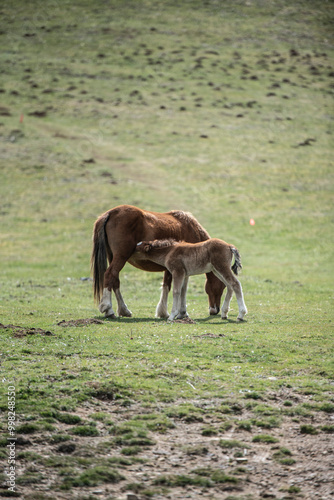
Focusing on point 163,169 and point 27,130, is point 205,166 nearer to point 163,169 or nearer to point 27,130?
point 163,169

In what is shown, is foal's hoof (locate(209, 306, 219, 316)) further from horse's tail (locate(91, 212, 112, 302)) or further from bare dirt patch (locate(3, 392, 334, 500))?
bare dirt patch (locate(3, 392, 334, 500))

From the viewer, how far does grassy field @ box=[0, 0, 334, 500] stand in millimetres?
6578

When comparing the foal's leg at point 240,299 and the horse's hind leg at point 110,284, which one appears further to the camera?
the horse's hind leg at point 110,284

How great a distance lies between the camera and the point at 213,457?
21.2ft

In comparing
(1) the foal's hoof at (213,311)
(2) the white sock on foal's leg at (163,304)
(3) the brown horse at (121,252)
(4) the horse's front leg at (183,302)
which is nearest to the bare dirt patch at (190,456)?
(4) the horse's front leg at (183,302)

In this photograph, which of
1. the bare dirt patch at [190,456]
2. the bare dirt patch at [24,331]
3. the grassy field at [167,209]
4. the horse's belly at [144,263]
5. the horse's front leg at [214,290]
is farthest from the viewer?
the horse's front leg at [214,290]

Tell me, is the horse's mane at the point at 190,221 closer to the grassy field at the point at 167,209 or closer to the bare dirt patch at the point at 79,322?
the grassy field at the point at 167,209

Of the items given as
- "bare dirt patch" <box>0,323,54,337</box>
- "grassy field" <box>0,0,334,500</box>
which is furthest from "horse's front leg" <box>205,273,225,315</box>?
"bare dirt patch" <box>0,323,54,337</box>

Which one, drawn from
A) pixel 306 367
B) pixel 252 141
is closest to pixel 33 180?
pixel 252 141

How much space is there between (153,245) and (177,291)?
1.33 meters

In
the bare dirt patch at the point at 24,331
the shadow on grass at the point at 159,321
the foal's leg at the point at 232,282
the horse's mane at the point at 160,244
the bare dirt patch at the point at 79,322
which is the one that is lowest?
the shadow on grass at the point at 159,321

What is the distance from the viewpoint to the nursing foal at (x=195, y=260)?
42.7 ft

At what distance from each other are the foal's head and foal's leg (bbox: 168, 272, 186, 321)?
809 millimetres

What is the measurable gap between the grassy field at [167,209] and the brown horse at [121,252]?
67 centimetres
